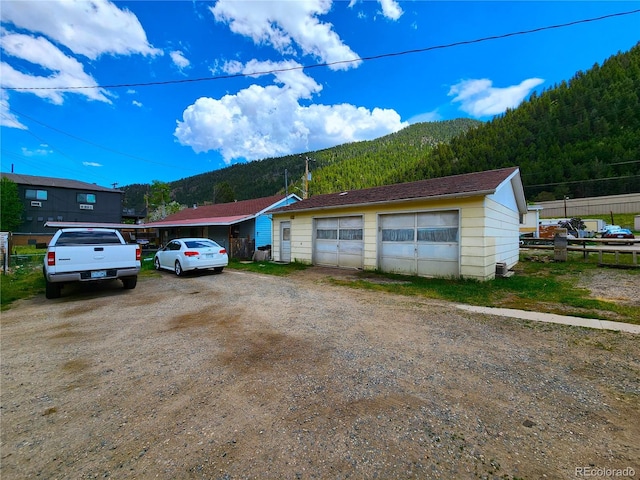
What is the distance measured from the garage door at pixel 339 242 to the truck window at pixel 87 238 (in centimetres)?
783

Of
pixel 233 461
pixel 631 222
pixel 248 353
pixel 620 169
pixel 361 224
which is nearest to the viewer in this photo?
pixel 233 461

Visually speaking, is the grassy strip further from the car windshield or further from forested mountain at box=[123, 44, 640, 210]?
forested mountain at box=[123, 44, 640, 210]

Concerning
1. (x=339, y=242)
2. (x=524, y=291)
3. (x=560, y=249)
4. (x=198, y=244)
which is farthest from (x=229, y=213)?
(x=560, y=249)

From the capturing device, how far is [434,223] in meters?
9.39

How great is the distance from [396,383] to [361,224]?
8907mm

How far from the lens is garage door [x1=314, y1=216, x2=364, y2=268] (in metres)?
11.6

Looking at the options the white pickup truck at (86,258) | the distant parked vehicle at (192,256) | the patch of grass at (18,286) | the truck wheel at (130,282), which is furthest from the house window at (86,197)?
the truck wheel at (130,282)

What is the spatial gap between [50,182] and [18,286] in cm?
3642

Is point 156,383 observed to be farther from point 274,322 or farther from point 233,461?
point 274,322

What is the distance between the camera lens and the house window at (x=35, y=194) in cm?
3189

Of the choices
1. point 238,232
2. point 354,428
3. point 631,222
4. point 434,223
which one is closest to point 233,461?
point 354,428

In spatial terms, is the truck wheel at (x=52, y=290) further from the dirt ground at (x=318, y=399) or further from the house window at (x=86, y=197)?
the house window at (x=86, y=197)

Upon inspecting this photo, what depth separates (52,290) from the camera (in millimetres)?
6848

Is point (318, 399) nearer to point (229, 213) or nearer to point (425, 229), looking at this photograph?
point (425, 229)
